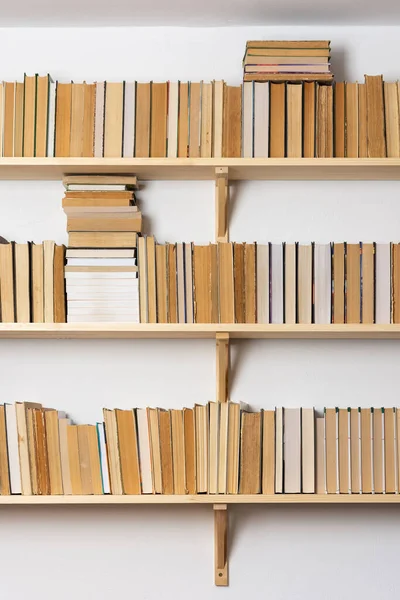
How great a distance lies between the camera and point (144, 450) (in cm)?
204

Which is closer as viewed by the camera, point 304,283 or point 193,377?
point 304,283

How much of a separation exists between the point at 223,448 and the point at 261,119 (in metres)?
0.85

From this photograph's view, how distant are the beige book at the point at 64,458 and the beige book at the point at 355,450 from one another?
708mm

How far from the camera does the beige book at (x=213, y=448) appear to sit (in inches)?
79.9

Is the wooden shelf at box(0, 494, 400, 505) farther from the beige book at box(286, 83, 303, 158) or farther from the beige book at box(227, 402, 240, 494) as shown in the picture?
the beige book at box(286, 83, 303, 158)

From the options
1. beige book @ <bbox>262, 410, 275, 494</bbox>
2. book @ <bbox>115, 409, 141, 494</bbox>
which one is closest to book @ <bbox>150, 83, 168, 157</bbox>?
book @ <bbox>115, 409, 141, 494</bbox>

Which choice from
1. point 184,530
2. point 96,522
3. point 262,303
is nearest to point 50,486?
point 96,522

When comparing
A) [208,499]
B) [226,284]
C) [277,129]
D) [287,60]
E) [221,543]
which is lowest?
[221,543]

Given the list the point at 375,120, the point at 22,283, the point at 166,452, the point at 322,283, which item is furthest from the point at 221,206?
the point at 166,452

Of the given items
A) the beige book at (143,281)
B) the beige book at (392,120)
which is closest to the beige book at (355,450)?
the beige book at (143,281)

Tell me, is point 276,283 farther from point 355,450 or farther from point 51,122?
point 51,122

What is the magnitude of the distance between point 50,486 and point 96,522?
237 mm

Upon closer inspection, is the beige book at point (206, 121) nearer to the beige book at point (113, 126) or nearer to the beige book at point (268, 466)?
the beige book at point (113, 126)

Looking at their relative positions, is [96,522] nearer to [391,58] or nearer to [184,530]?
[184,530]
